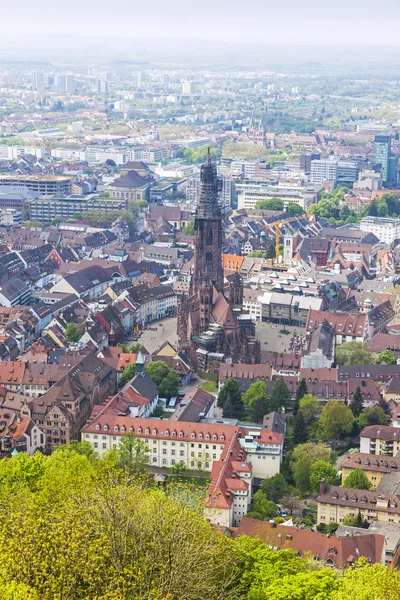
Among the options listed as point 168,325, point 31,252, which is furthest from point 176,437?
point 31,252

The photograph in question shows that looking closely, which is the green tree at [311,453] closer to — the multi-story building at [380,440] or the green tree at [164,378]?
the multi-story building at [380,440]

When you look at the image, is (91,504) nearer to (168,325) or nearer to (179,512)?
(179,512)

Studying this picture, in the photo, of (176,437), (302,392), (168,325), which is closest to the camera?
(176,437)

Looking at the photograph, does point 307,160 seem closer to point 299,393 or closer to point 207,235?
point 207,235

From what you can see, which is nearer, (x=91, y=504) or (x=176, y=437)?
(x=91, y=504)

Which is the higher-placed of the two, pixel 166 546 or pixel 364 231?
pixel 166 546

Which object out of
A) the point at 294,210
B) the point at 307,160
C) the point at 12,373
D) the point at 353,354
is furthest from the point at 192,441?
the point at 307,160

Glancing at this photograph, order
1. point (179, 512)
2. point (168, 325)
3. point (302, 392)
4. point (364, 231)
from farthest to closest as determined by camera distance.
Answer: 1. point (364, 231)
2. point (168, 325)
3. point (302, 392)
4. point (179, 512)
